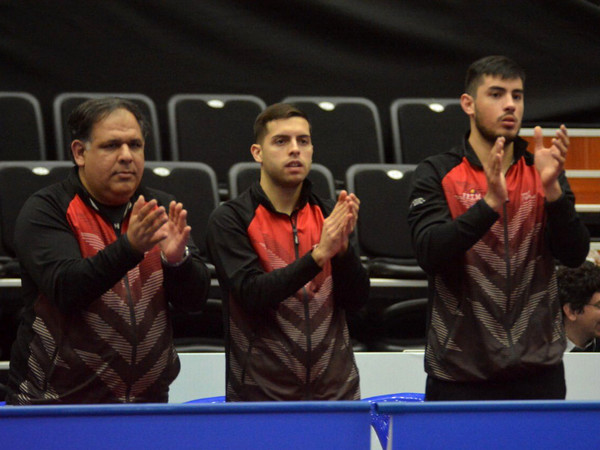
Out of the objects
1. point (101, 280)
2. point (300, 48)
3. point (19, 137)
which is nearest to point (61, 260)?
point (101, 280)

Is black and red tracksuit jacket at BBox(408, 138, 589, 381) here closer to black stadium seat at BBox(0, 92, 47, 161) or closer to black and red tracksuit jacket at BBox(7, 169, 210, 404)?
black and red tracksuit jacket at BBox(7, 169, 210, 404)

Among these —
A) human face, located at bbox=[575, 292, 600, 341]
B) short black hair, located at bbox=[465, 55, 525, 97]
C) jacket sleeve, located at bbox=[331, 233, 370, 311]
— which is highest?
short black hair, located at bbox=[465, 55, 525, 97]

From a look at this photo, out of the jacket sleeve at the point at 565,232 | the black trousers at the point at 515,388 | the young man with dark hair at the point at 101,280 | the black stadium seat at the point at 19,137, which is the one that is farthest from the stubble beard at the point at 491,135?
the black stadium seat at the point at 19,137

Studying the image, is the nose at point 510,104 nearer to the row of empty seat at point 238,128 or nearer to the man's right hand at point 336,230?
the man's right hand at point 336,230

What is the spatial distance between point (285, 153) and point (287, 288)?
455 mm

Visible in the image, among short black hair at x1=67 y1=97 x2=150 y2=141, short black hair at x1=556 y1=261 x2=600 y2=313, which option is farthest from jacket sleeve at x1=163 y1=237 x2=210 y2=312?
short black hair at x1=556 y1=261 x2=600 y2=313

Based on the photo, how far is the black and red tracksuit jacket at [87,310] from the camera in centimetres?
218

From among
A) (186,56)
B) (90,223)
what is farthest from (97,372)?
(186,56)

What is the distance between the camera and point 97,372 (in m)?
2.22

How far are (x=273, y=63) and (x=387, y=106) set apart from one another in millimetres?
632

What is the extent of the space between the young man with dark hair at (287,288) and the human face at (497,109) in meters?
0.46

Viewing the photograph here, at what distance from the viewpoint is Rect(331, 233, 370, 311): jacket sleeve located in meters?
2.40

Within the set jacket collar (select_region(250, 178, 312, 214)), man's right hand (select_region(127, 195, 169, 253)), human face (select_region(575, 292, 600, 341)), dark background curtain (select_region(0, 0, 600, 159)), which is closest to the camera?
man's right hand (select_region(127, 195, 169, 253))

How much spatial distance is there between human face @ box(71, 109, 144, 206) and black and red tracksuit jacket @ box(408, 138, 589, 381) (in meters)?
0.75
